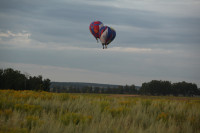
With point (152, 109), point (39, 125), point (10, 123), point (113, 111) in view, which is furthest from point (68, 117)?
point (152, 109)

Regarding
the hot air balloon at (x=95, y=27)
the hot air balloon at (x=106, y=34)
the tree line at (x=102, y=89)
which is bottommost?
the tree line at (x=102, y=89)

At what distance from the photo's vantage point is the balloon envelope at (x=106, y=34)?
54.4m

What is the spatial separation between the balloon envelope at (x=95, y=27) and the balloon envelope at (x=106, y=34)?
1298mm

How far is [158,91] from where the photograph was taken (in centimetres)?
16450

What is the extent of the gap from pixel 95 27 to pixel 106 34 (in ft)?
13.3

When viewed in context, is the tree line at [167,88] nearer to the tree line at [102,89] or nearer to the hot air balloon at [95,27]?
the tree line at [102,89]

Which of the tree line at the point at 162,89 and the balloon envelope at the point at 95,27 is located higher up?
the balloon envelope at the point at 95,27

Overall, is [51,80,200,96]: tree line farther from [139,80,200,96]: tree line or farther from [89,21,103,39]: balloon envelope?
[89,21,103,39]: balloon envelope

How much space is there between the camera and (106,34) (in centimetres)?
5428

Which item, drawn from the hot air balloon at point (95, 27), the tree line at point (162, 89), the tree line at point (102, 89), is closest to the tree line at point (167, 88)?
the tree line at point (162, 89)

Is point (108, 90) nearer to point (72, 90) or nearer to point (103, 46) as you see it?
point (72, 90)

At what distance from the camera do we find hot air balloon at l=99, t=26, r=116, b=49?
54.4m

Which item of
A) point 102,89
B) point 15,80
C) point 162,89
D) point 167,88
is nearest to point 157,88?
point 162,89

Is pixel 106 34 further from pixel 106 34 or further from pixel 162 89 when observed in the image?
pixel 162 89
